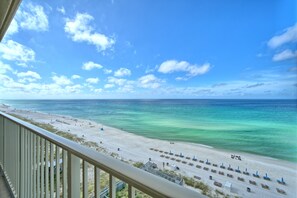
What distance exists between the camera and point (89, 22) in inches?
123

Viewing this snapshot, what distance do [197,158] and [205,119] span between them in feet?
3.14

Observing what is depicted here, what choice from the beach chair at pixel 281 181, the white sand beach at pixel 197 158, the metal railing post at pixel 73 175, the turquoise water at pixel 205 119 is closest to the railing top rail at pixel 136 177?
the metal railing post at pixel 73 175

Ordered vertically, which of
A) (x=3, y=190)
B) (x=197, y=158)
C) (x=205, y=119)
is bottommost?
(x=3, y=190)

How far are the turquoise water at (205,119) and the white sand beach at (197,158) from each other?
0.13 metres

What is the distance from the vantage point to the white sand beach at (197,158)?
3.32 feet

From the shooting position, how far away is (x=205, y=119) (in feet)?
7.47

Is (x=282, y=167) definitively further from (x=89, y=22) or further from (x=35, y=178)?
(x=89, y=22)

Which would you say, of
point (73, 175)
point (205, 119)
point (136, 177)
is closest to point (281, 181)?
point (136, 177)

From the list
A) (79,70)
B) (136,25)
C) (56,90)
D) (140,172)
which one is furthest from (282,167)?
(79,70)

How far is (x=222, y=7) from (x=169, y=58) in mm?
1685

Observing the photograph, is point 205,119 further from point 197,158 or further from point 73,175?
point 73,175

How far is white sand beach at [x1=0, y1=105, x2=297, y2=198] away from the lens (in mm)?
1013

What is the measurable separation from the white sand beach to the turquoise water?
13 centimetres

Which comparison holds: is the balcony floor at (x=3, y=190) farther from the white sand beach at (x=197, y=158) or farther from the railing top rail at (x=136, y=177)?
the railing top rail at (x=136, y=177)
